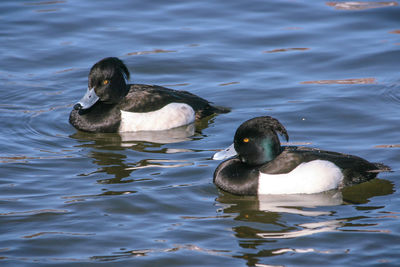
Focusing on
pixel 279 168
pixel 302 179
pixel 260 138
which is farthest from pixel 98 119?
pixel 302 179

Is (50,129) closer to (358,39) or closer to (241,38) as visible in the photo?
(241,38)

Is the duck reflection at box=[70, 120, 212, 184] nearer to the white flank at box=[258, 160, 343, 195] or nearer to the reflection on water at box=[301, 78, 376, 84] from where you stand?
the white flank at box=[258, 160, 343, 195]

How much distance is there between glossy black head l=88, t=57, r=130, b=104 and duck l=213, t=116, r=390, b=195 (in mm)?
2582

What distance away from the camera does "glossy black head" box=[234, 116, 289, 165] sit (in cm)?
725

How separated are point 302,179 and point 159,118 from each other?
281 cm

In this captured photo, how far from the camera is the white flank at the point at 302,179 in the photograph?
7.18 metres

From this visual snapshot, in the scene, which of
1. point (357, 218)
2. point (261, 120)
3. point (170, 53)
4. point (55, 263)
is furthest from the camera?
point (170, 53)

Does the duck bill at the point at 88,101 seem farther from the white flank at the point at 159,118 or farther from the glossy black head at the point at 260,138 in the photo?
the glossy black head at the point at 260,138

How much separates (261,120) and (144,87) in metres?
2.81

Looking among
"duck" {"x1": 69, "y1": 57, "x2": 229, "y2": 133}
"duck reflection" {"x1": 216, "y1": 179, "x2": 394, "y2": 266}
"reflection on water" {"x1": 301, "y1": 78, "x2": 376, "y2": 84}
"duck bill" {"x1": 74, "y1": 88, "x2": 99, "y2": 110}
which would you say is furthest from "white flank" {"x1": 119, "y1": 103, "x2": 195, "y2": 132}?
"duck reflection" {"x1": 216, "y1": 179, "x2": 394, "y2": 266}

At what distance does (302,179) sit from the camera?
718cm

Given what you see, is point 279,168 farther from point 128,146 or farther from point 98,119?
point 98,119

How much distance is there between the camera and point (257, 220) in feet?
22.1

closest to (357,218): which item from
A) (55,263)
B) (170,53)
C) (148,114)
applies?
(55,263)
